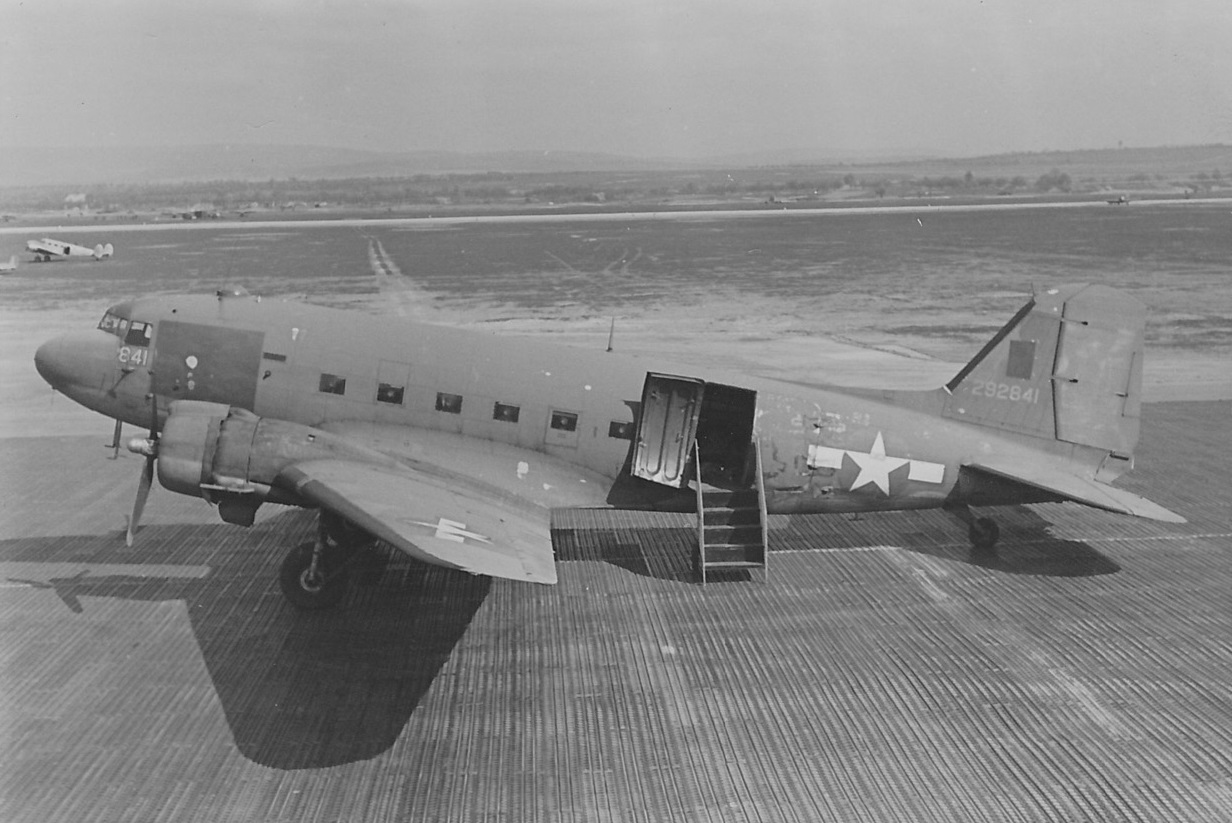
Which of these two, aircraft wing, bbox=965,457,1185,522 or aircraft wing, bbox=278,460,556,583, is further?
aircraft wing, bbox=965,457,1185,522

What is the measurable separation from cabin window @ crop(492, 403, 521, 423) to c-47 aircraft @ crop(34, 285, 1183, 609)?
0.16ft

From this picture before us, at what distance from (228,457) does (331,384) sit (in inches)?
97.9

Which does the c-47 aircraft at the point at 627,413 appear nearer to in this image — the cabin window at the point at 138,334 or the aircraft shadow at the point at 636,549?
the cabin window at the point at 138,334

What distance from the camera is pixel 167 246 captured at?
78438 millimetres

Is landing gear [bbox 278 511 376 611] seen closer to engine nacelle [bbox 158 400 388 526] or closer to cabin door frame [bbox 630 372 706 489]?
engine nacelle [bbox 158 400 388 526]

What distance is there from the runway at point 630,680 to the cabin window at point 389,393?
8.92 ft

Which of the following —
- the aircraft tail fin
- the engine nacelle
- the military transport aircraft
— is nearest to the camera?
the engine nacelle

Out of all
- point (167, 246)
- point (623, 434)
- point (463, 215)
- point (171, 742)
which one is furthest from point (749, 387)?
point (463, 215)

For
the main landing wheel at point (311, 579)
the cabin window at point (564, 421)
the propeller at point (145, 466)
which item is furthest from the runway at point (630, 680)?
the cabin window at point (564, 421)

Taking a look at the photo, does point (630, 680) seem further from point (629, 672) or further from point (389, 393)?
point (389, 393)

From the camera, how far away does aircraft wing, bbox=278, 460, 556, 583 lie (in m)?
10.4

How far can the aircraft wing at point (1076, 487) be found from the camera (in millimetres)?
13914

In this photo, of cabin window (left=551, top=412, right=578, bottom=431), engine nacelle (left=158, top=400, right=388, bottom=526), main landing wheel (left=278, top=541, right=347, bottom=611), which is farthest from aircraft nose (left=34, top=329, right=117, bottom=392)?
cabin window (left=551, top=412, right=578, bottom=431)

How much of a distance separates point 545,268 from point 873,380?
121 feet
